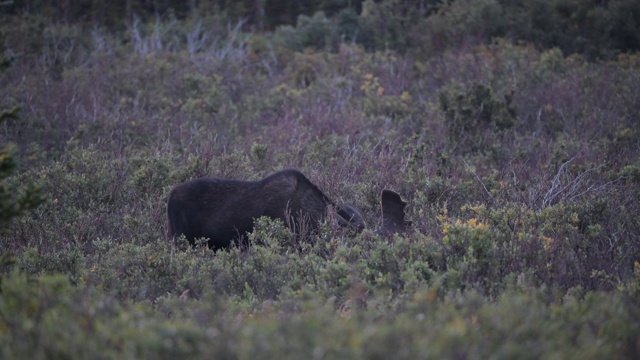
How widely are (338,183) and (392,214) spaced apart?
5.84 feet

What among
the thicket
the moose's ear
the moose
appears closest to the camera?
the thicket

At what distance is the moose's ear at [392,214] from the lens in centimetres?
674

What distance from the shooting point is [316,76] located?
15297 millimetres

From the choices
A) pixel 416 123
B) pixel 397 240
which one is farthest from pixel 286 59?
pixel 397 240

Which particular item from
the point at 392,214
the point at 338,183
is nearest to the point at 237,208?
the point at 392,214

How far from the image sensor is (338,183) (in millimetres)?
8531

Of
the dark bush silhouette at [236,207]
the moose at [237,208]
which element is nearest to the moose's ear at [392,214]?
the moose at [237,208]

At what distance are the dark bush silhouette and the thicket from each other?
14.3 inches

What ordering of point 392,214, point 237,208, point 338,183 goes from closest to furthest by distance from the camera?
1. point 392,214
2. point 237,208
3. point 338,183

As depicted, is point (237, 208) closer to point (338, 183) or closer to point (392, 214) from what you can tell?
point (392, 214)

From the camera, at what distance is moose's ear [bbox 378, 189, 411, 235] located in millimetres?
6738

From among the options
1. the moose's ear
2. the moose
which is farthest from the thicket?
the moose

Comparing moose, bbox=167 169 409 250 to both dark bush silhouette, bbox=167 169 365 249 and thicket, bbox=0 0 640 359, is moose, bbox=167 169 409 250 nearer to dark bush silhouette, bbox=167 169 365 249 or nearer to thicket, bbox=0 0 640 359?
dark bush silhouette, bbox=167 169 365 249

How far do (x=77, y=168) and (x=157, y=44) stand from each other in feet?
25.7
